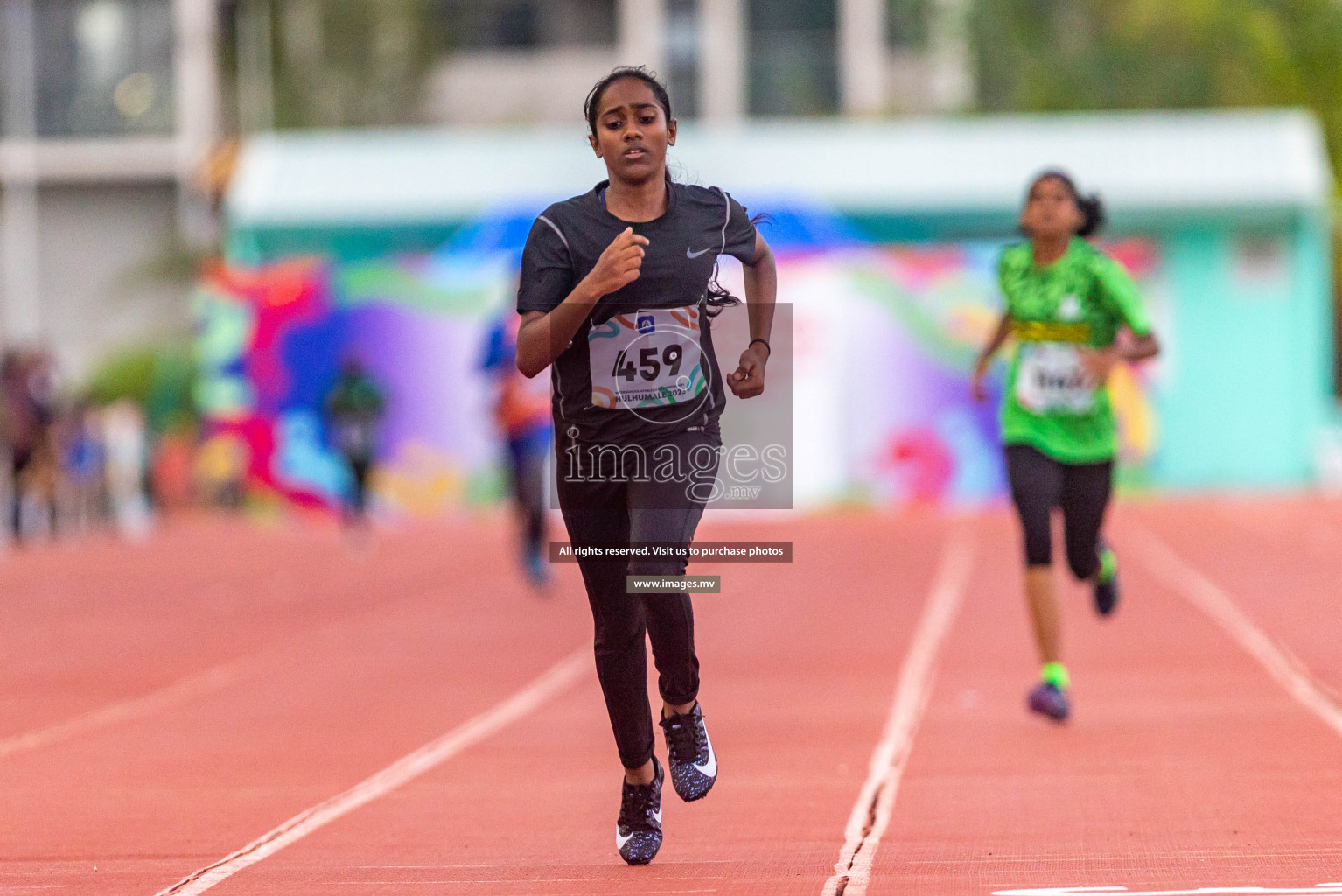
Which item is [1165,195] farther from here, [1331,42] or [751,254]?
[751,254]

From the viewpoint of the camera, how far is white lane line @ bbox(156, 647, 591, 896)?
5.96m

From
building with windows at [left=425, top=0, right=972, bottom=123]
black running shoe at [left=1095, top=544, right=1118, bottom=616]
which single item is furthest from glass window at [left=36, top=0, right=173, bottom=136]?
black running shoe at [left=1095, top=544, right=1118, bottom=616]

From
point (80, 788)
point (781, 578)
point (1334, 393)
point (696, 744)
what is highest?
point (696, 744)

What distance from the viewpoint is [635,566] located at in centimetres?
555

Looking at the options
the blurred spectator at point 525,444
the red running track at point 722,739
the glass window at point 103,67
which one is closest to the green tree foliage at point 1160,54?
the glass window at point 103,67

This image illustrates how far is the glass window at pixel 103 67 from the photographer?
4206 cm

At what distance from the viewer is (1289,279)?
1157 inches

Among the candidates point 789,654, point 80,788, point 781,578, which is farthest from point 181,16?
point 80,788

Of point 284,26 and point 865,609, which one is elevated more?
point 284,26

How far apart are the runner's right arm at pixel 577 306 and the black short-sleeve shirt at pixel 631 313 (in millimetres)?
68

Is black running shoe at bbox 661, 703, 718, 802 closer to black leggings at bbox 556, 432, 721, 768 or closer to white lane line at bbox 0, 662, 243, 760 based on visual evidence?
black leggings at bbox 556, 432, 721, 768

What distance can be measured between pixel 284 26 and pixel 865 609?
1260 inches

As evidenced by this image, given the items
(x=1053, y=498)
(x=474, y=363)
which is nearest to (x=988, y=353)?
(x=1053, y=498)

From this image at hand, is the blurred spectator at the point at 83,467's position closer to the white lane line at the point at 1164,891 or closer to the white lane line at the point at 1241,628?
the white lane line at the point at 1241,628
